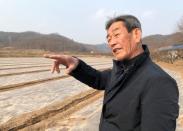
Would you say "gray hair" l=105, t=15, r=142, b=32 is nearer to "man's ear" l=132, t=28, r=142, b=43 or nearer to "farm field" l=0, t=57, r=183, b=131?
"man's ear" l=132, t=28, r=142, b=43

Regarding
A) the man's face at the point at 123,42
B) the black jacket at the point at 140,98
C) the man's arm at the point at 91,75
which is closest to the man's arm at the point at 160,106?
the black jacket at the point at 140,98

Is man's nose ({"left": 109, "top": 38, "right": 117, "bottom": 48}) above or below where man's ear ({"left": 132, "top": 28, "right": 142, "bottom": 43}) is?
below

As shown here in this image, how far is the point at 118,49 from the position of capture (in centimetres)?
278

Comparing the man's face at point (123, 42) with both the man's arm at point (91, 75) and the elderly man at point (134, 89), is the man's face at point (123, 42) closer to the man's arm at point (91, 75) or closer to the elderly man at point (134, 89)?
the elderly man at point (134, 89)

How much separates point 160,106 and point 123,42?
604 millimetres

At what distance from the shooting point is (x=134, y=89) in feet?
8.43

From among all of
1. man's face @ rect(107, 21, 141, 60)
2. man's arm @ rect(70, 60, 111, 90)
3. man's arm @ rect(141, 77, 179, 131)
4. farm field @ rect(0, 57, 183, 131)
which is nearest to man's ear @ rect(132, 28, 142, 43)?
man's face @ rect(107, 21, 141, 60)

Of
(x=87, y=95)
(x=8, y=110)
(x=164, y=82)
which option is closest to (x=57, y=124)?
(x=8, y=110)

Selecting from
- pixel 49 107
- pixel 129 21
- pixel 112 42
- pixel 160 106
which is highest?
Answer: pixel 129 21

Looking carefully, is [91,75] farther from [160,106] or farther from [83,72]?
[160,106]

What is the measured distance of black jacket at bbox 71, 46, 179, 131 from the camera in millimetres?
2361

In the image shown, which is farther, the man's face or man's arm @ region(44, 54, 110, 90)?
man's arm @ region(44, 54, 110, 90)

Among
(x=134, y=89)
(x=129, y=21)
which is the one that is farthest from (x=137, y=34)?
(x=134, y=89)

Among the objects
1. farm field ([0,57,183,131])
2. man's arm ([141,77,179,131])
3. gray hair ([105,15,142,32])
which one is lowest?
farm field ([0,57,183,131])
